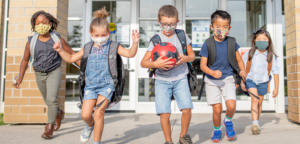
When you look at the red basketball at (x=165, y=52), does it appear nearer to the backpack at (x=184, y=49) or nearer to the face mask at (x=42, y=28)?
the backpack at (x=184, y=49)

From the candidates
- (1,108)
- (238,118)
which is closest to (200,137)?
(238,118)

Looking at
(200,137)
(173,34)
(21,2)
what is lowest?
(200,137)

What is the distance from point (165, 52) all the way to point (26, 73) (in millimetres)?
3296

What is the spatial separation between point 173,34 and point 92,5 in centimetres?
414

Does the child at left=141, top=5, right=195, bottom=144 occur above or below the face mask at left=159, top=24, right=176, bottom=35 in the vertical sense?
below

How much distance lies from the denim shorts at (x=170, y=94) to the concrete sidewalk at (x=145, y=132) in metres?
0.68

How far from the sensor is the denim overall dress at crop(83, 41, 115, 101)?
309cm

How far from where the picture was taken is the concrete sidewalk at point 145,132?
12.0 ft

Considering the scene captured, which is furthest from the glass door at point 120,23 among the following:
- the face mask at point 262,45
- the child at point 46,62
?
the face mask at point 262,45

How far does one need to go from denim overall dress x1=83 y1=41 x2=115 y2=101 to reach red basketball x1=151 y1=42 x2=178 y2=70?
0.60 metres

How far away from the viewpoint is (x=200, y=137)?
3824 millimetres

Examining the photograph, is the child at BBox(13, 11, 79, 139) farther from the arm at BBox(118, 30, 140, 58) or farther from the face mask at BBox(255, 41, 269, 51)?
the face mask at BBox(255, 41, 269, 51)

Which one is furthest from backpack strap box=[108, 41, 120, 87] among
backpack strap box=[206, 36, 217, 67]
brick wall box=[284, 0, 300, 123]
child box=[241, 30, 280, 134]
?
brick wall box=[284, 0, 300, 123]

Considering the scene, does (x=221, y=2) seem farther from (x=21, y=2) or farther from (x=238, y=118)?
(x=21, y=2)
